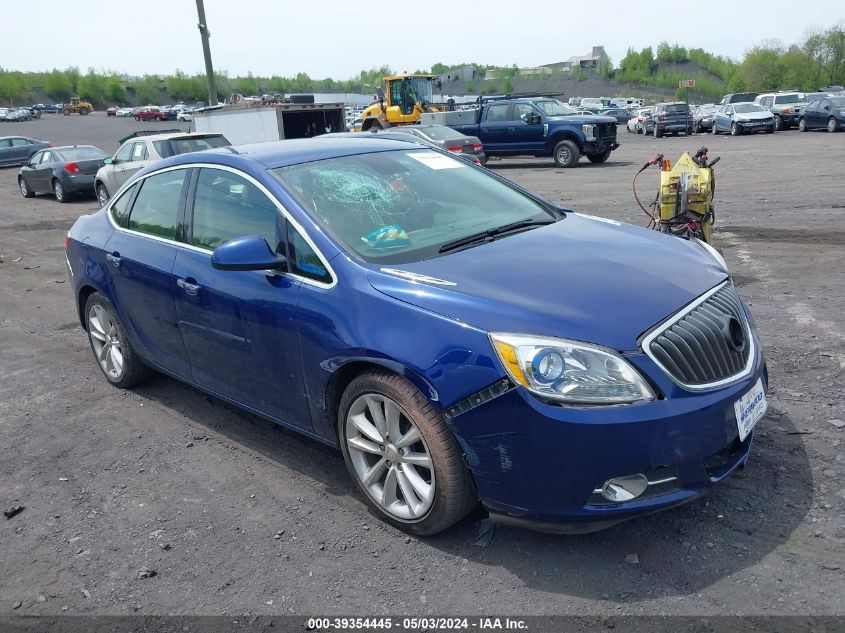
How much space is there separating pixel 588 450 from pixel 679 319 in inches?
28.7

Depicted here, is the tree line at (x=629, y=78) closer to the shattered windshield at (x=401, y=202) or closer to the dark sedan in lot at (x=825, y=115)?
the dark sedan in lot at (x=825, y=115)

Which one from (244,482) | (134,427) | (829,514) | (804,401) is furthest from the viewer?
(134,427)

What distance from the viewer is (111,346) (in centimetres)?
541

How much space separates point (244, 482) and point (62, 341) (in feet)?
12.6

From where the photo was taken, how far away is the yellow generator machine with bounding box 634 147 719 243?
6688mm

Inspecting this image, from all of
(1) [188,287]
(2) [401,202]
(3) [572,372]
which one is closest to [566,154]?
(2) [401,202]

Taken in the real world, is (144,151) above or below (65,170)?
above

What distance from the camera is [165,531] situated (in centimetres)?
359

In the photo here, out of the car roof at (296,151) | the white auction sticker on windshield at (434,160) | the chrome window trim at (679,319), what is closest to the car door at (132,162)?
the car roof at (296,151)

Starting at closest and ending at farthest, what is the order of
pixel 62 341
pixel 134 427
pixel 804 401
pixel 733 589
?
pixel 733 589 → pixel 804 401 → pixel 134 427 → pixel 62 341

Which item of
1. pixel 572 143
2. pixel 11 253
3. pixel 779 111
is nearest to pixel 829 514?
pixel 11 253

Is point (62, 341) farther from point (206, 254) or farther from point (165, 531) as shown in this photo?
point (165, 531)

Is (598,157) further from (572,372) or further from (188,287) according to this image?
(572,372)

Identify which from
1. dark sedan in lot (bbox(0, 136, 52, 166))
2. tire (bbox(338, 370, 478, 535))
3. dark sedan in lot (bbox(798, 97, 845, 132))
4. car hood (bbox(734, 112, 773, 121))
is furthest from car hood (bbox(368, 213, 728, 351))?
car hood (bbox(734, 112, 773, 121))
